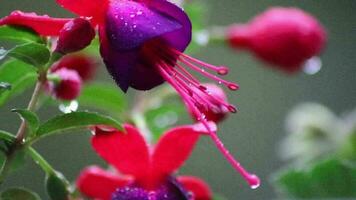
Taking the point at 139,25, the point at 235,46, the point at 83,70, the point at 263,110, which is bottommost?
the point at 263,110

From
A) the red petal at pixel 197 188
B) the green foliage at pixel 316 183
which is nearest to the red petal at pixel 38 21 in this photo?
the red petal at pixel 197 188

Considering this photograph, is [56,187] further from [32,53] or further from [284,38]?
[284,38]

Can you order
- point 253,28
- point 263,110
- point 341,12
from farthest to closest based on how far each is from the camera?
point 341,12 → point 263,110 → point 253,28

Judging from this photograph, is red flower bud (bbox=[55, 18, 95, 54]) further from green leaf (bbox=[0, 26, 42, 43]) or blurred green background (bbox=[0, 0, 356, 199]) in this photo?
blurred green background (bbox=[0, 0, 356, 199])

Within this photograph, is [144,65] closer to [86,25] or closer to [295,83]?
[86,25]

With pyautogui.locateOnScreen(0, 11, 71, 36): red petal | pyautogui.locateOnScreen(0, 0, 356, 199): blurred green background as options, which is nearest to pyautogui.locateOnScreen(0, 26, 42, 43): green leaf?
pyautogui.locateOnScreen(0, 11, 71, 36): red petal

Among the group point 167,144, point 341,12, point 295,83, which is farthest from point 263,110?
point 167,144

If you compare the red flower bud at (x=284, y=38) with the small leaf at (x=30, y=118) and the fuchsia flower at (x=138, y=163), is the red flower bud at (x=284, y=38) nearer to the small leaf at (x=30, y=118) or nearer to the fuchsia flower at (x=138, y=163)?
the fuchsia flower at (x=138, y=163)
